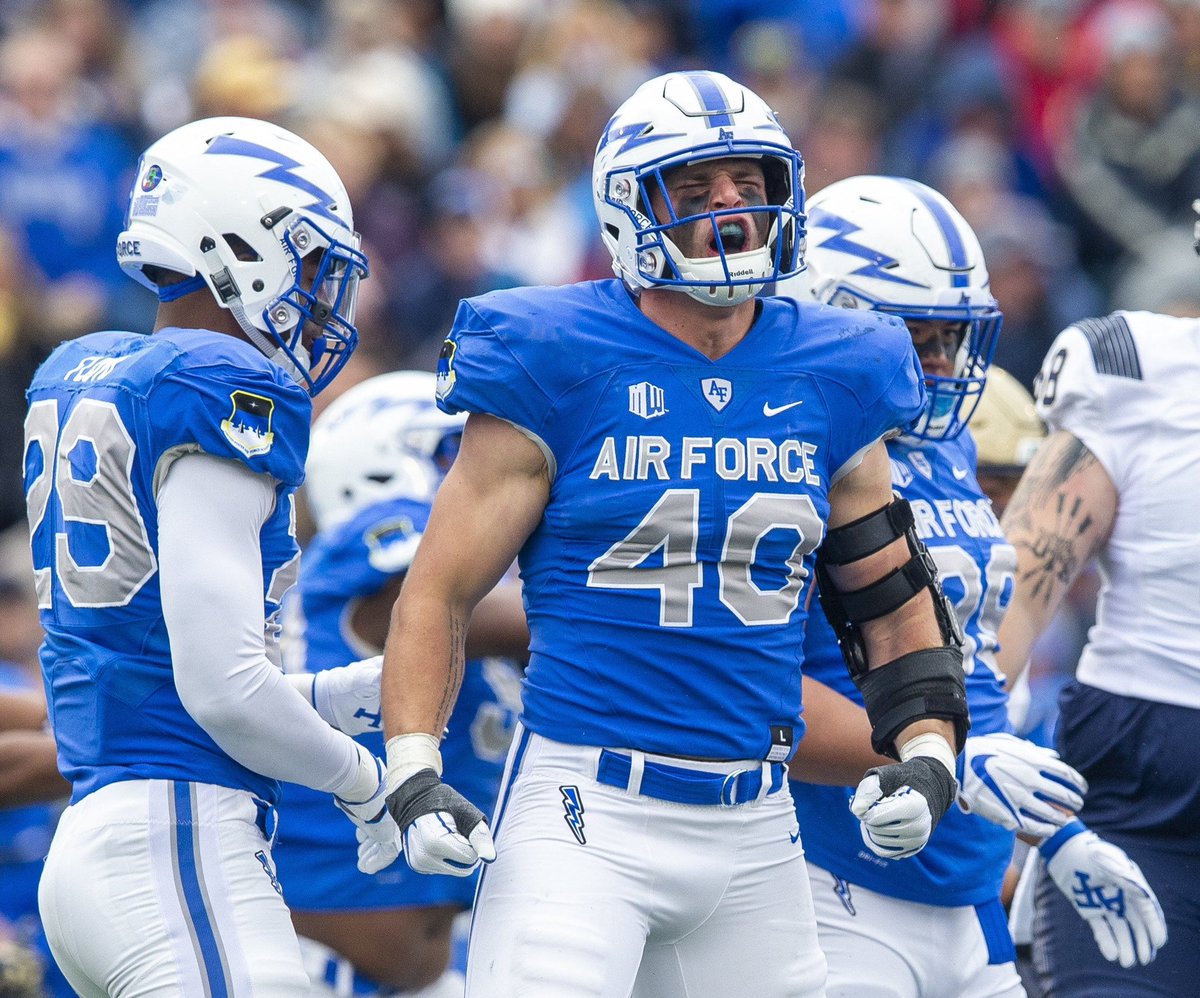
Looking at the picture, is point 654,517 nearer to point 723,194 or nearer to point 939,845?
point 723,194

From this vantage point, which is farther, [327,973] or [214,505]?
[327,973]

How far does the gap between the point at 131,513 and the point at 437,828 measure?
Answer: 0.75 m

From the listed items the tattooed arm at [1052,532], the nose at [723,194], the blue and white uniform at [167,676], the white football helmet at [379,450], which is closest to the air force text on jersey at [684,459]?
the nose at [723,194]

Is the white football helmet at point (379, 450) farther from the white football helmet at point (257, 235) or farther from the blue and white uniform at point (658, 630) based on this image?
the blue and white uniform at point (658, 630)

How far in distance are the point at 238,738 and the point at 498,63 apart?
8.35 metres

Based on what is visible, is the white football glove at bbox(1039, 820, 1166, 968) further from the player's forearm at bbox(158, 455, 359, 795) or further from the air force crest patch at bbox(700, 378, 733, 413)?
the player's forearm at bbox(158, 455, 359, 795)

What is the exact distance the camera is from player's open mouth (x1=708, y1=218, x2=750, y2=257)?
11.5 feet

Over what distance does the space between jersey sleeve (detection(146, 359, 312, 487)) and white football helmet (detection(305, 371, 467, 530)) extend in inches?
63.0

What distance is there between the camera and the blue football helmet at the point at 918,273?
4348mm

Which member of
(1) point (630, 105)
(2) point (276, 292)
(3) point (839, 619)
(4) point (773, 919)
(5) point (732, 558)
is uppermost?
(1) point (630, 105)

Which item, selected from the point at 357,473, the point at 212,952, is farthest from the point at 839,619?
the point at 357,473

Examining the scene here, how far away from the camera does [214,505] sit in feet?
10.5

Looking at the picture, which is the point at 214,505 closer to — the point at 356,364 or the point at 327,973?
the point at 327,973

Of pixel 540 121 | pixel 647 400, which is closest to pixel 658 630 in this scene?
pixel 647 400
